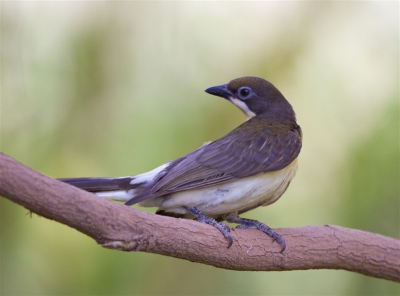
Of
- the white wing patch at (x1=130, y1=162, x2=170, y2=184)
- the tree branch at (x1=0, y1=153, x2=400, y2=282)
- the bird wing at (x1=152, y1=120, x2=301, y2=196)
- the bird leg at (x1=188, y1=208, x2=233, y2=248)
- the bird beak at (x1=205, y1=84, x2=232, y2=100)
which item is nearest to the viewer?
the tree branch at (x1=0, y1=153, x2=400, y2=282)

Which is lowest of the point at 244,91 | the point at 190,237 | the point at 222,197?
the point at 190,237

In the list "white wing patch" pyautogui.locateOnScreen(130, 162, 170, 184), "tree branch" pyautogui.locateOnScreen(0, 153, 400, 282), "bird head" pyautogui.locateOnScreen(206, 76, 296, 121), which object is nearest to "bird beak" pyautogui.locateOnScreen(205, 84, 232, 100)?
"bird head" pyautogui.locateOnScreen(206, 76, 296, 121)

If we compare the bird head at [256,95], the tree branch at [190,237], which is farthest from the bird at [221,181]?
the bird head at [256,95]

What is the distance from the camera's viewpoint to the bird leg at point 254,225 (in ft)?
12.8

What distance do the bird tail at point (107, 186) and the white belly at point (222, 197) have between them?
20 cm

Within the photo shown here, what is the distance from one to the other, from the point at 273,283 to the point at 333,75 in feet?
7.83

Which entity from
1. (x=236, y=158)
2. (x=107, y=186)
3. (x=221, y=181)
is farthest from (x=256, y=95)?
(x=107, y=186)

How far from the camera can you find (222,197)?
13.3 ft

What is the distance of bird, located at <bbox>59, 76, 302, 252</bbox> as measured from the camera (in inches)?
157

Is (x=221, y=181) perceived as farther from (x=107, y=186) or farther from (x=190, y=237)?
(x=107, y=186)

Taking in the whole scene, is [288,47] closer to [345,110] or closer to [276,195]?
[345,110]

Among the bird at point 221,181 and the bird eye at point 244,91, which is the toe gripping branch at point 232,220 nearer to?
the bird at point 221,181

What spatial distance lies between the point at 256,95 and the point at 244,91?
0.11 m

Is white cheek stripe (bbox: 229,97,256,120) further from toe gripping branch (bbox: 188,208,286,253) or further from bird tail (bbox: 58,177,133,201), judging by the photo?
bird tail (bbox: 58,177,133,201)
